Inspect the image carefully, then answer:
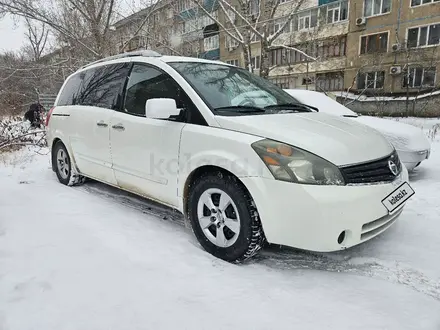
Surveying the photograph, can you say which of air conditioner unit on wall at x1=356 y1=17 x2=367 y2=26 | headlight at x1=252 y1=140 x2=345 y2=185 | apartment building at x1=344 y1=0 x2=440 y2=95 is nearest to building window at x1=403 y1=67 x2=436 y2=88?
apartment building at x1=344 y1=0 x2=440 y2=95

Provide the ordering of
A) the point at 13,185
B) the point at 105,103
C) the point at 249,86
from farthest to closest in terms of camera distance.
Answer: the point at 13,185, the point at 105,103, the point at 249,86

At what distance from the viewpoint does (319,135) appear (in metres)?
2.27

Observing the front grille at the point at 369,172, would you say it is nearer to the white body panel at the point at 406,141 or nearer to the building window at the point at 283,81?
the white body panel at the point at 406,141

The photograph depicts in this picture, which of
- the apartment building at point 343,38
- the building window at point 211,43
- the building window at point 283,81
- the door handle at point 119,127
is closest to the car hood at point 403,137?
the door handle at point 119,127

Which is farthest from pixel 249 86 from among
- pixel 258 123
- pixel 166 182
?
pixel 166 182

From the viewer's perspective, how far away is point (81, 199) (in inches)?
145

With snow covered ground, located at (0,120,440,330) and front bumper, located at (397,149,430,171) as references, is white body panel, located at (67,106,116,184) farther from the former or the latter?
front bumper, located at (397,149,430,171)

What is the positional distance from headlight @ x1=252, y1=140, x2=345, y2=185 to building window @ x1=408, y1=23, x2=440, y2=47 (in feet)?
71.0

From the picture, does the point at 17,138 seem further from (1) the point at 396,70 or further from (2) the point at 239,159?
(1) the point at 396,70

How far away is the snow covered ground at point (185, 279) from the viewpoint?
5.71ft

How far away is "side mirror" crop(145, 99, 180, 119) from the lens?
2500 millimetres

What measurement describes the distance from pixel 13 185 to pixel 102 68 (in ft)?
7.06

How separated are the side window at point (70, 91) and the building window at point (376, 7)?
22098 millimetres

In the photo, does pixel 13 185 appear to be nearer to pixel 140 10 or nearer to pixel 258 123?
pixel 258 123
